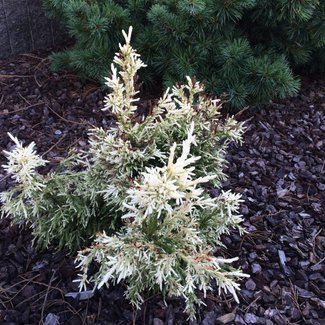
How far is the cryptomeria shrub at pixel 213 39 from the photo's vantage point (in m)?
2.69

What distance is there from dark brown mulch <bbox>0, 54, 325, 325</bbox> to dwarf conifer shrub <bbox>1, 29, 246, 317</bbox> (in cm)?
16

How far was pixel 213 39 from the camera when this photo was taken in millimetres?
2834

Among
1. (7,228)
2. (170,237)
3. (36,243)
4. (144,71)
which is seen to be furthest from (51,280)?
(144,71)

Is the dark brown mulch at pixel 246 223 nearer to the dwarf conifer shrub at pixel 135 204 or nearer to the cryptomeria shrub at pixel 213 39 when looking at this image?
the dwarf conifer shrub at pixel 135 204

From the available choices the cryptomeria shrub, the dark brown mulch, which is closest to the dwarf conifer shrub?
the dark brown mulch

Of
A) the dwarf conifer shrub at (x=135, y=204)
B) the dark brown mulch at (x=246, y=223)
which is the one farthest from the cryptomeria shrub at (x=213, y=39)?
the dwarf conifer shrub at (x=135, y=204)

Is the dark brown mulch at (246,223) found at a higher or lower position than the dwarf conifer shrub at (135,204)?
lower

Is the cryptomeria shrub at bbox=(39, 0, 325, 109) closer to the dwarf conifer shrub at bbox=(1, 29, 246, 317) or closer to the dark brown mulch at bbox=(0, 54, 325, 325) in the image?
the dark brown mulch at bbox=(0, 54, 325, 325)

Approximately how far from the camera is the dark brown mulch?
6.11 feet

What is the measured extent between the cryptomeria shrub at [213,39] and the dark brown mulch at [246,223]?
29 centimetres

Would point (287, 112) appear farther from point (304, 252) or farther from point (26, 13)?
point (26, 13)

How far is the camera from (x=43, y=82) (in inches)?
128

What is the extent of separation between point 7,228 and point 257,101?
1703 millimetres

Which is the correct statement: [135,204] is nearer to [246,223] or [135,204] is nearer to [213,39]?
[246,223]
